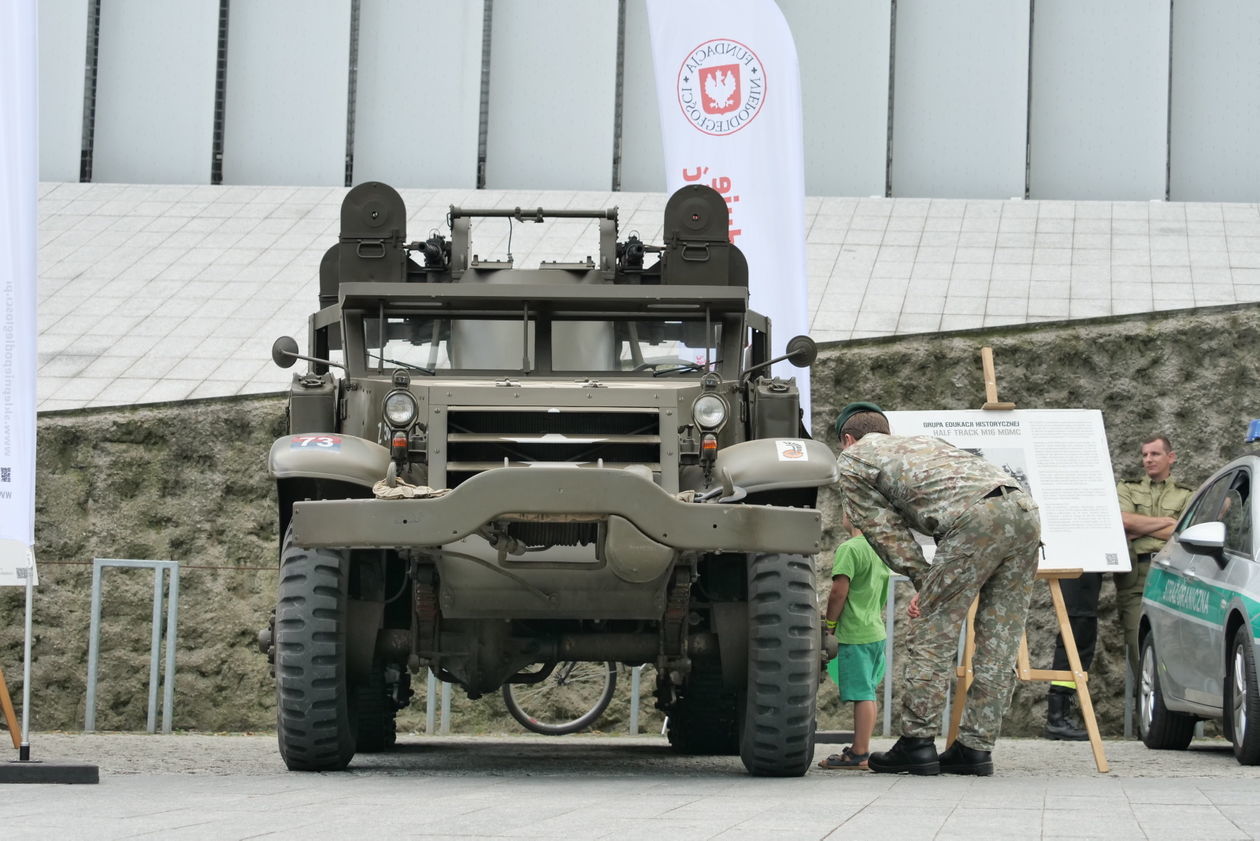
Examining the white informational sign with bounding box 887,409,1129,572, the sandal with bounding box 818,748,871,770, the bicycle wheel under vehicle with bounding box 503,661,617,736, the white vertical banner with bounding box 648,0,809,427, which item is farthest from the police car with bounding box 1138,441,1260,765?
the bicycle wheel under vehicle with bounding box 503,661,617,736

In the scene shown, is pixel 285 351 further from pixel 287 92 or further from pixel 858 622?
pixel 287 92

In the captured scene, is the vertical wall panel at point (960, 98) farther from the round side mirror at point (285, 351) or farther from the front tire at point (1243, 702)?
the round side mirror at point (285, 351)

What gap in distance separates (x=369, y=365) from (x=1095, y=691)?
7276 mm

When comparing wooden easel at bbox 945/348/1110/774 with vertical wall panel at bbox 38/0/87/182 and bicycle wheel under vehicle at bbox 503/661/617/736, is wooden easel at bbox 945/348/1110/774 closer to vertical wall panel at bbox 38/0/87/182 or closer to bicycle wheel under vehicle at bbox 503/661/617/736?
bicycle wheel under vehicle at bbox 503/661/617/736

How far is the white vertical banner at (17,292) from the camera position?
8180mm

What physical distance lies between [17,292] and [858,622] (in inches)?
179

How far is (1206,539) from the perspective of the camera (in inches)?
380

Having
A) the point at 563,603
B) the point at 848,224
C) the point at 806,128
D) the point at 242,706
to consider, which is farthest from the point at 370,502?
the point at 806,128

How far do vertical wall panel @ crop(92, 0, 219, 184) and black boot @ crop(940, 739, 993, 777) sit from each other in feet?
50.4

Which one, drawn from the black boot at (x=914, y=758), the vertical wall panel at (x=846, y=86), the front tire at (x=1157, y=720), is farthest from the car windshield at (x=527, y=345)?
the vertical wall panel at (x=846, y=86)

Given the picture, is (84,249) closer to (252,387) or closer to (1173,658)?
(252,387)

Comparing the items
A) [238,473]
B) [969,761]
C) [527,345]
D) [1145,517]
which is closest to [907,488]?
[969,761]

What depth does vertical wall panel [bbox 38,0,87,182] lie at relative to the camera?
70.2 feet

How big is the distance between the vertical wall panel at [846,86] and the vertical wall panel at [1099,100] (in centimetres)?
175
